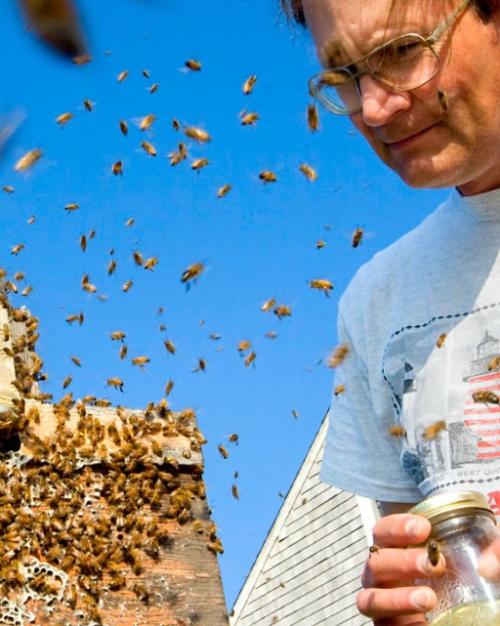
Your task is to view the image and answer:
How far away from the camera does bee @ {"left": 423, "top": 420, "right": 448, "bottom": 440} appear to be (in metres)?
2.70

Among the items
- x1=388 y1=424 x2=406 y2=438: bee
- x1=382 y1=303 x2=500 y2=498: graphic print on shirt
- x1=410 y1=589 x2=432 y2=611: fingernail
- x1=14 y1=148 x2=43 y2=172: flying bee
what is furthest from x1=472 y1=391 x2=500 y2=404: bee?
x1=14 y1=148 x2=43 y2=172: flying bee

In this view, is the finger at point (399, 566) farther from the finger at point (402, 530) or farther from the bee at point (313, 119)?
the bee at point (313, 119)

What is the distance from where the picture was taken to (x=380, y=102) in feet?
8.28

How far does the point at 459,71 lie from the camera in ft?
8.25

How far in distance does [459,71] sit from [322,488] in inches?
423

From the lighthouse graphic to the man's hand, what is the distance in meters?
0.69

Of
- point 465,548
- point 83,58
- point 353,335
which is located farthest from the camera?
point 353,335

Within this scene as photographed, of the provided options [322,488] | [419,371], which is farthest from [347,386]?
[322,488]

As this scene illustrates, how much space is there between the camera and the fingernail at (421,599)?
1.80 metres

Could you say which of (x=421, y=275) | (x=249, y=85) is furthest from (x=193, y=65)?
(x=421, y=275)

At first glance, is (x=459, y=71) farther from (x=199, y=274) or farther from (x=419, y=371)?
(x=199, y=274)

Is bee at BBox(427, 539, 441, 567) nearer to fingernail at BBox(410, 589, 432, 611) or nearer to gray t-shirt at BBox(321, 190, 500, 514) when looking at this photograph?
fingernail at BBox(410, 589, 432, 611)

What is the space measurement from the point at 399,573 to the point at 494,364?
0.91m

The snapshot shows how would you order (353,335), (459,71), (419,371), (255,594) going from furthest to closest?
(255,594) → (353,335) → (419,371) → (459,71)
